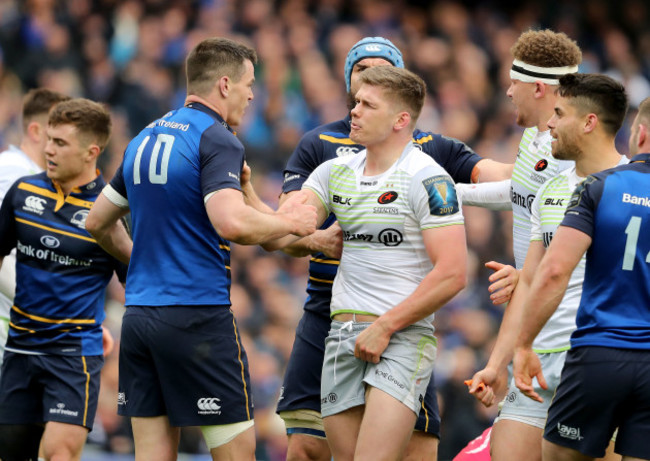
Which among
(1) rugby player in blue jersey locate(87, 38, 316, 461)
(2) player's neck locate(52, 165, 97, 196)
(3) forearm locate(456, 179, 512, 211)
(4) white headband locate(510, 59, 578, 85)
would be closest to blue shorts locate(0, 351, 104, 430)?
(2) player's neck locate(52, 165, 97, 196)

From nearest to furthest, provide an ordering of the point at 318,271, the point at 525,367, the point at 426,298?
the point at 525,367
the point at 426,298
the point at 318,271

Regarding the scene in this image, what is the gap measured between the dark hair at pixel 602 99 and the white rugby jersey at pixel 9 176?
4170mm

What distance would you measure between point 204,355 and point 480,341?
5977 mm

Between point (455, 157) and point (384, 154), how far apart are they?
1201 millimetres

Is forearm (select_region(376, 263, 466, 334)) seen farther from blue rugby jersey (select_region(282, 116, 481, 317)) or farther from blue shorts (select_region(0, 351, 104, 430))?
blue shorts (select_region(0, 351, 104, 430))

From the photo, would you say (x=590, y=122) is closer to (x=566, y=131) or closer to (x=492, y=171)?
(x=566, y=131)

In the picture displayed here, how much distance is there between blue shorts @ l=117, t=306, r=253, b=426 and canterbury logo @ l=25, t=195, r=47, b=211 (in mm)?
1713

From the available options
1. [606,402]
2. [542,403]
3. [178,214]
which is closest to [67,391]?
[178,214]

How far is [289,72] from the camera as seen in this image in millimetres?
12539

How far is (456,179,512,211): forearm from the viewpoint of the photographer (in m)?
6.02

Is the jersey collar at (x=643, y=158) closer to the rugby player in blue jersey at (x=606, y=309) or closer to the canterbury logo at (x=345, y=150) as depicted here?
the rugby player in blue jersey at (x=606, y=309)

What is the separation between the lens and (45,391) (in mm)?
6582

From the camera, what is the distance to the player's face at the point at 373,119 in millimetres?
5262

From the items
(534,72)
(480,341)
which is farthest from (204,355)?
(480,341)
